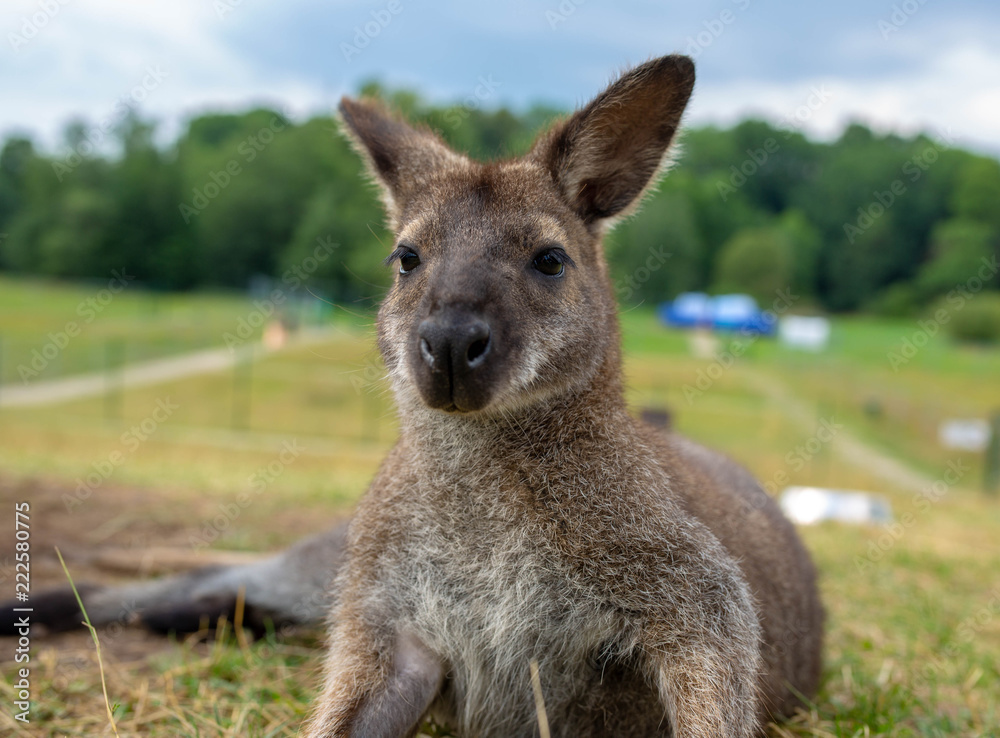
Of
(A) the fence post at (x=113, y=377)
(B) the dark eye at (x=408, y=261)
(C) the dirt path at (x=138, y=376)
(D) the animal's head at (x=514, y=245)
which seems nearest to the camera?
(D) the animal's head at (x=514, y=245)

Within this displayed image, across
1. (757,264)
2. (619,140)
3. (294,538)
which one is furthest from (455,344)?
(757,264)

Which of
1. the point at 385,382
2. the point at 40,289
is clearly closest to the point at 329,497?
the point at 385,382

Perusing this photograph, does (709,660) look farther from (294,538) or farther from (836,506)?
(836,506)

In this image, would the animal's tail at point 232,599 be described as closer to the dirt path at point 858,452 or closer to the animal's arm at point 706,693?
the animal's arm at point 706,693

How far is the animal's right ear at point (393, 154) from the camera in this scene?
3.63 metres

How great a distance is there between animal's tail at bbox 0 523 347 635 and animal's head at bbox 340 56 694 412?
1.55m

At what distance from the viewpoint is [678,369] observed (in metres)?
38.1

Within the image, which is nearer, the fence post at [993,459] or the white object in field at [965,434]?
the fence post at [993,459]

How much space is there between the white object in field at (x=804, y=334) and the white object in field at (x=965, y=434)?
21.0 metres

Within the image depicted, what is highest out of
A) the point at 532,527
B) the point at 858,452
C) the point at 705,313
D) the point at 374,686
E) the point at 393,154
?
the point at 393,154

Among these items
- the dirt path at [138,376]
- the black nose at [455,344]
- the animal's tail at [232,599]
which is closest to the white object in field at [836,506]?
the animal's tail at [232,599]

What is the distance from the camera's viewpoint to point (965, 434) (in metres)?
25.4

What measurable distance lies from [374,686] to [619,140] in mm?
2339

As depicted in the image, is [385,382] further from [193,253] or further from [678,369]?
[193,253]
